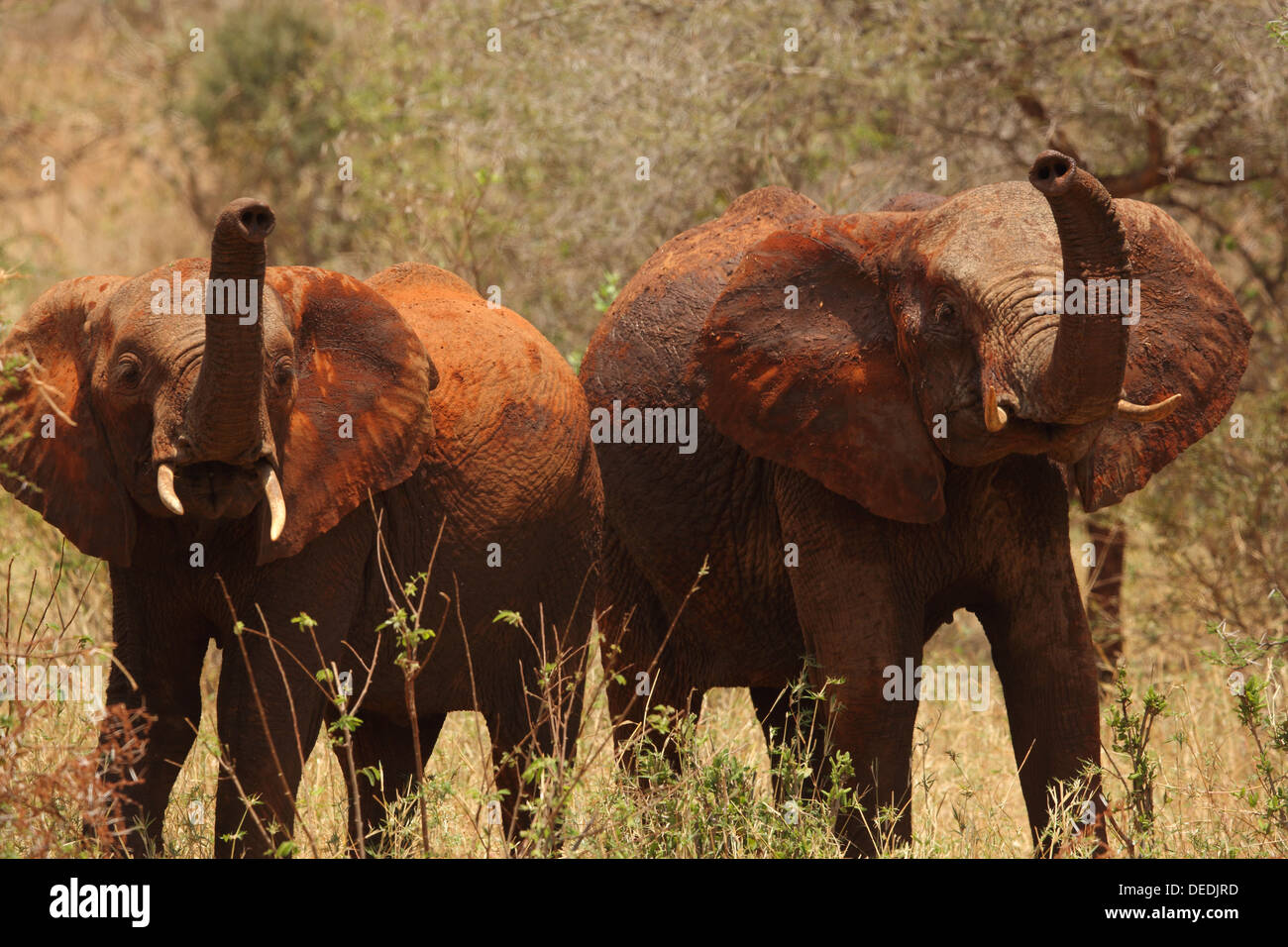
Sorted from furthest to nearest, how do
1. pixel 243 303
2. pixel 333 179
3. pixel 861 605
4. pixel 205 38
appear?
pixel 205 38 → pixel 333 179 → pixel 861 605 → pixel 243 303

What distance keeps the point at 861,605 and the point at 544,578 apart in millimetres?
1226

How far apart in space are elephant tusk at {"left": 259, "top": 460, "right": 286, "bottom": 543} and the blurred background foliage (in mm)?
3550

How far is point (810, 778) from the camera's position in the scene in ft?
22.1

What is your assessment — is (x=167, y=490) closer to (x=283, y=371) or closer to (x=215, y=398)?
(x=215, y=398)

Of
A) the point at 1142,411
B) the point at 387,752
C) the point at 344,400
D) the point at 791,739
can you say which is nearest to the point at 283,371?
the point at 344,400

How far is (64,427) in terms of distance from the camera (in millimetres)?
5613

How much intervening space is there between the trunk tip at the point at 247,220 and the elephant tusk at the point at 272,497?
80 cm

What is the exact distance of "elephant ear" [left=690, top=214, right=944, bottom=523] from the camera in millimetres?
5914

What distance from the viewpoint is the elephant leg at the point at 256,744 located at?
18.1 feet

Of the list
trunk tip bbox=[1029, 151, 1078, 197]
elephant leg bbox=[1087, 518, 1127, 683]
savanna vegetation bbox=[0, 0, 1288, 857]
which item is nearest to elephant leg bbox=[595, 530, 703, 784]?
savanna vegetation bbox=[0, 0, 1288, 857]

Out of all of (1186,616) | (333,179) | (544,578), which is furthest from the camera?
(333,179)

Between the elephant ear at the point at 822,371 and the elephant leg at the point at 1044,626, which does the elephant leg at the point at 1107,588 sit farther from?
the elephant ear at the point at 822,371

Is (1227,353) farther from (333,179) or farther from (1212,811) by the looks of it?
(333,179)

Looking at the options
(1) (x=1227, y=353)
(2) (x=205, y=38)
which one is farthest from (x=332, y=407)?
(2) (x=205, y=38)
